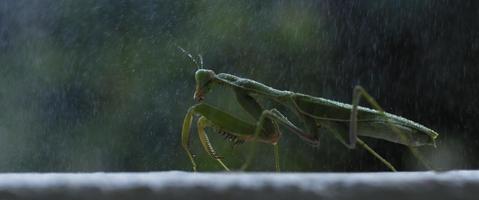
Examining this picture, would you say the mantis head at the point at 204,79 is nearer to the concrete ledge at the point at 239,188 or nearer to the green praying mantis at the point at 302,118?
the green praying mantis at the point at 302,118

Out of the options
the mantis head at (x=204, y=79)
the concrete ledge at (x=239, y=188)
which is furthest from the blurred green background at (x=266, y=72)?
the concrete ledge at (x=239, y=188)

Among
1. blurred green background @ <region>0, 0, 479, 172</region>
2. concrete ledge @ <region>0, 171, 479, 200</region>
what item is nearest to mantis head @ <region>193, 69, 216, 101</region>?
concrete ledge @ <region>0, 171, 479, 200</region>

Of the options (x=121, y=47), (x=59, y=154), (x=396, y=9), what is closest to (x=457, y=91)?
(x=396, y=9)

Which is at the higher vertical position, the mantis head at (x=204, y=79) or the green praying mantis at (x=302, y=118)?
the mantis head at (x=204, y=79)

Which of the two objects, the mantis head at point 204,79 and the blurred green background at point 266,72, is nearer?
the mantis head at point 204,79

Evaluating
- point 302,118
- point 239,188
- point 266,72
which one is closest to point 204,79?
point 302,118

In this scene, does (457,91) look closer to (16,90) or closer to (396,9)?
(396,9)
